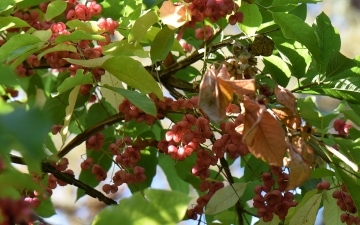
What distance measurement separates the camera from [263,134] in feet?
2.09

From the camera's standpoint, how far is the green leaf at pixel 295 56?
3.38 feet

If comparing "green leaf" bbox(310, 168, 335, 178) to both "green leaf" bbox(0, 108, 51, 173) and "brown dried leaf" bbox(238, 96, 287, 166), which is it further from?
"green leaf" bbox(0, 108, 51, 173)

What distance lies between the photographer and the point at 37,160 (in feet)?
1.20

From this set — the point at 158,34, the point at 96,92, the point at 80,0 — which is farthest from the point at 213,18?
the point at 96,92

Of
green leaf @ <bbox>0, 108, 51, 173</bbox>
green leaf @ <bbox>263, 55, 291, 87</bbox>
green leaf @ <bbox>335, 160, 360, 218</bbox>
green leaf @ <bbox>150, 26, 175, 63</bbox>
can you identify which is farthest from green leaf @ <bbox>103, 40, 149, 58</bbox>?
green leaf @ <bbox>0, 108, 51, 173</bbox>

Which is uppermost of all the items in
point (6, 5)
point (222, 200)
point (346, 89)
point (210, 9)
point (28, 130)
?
point (6, 5)

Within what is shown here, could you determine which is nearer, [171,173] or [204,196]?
[204,196]

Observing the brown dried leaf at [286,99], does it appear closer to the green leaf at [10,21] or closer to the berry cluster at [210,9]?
the berry cluster at [210,9]

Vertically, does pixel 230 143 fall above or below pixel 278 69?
below

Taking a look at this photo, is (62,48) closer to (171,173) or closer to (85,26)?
(85,26)

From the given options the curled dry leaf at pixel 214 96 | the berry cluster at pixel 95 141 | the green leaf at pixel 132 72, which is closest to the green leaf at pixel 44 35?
the green leaf at pixel 132 72

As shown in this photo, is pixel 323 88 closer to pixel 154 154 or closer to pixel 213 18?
pixel 213 18

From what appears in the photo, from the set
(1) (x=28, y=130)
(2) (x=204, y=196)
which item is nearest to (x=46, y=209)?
(2) (x=204, y=196)

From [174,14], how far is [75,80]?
0.18 meters
